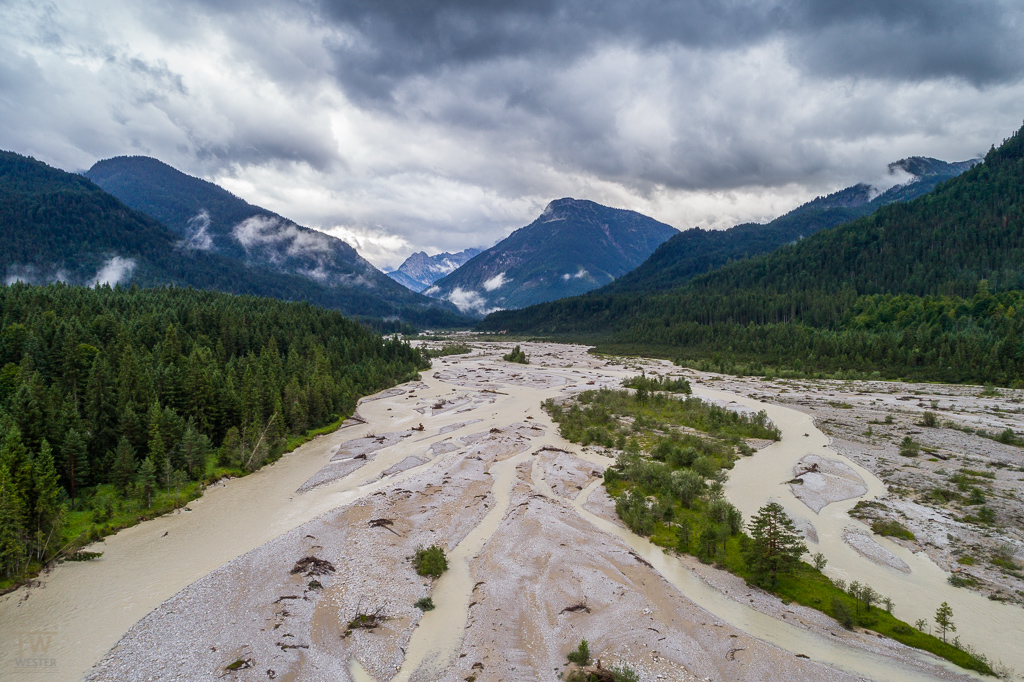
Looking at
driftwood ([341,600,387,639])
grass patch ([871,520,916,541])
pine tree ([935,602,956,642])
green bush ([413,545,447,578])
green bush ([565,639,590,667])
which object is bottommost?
driftwood ([341,600,387,639])

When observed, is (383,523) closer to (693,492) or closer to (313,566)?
(313,566)

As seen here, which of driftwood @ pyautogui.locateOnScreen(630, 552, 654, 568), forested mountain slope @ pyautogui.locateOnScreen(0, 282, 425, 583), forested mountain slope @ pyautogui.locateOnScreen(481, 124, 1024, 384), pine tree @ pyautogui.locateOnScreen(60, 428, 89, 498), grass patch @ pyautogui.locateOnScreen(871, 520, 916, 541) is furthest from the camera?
forested mountain slope @ pyautogui.locateOnScreen(481, 124, 1024, 384)

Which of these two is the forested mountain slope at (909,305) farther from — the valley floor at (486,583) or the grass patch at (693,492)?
the valley floor at (486,583)

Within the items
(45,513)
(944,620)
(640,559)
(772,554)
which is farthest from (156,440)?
(944,620)

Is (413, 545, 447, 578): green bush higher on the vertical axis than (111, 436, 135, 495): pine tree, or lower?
lower

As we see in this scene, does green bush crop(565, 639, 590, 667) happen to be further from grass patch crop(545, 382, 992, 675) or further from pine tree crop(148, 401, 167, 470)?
pine tree crop(148, 401, 167, 470)

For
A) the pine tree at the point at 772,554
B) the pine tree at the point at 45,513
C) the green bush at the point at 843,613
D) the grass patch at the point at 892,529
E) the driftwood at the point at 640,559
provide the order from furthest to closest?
the grass patch at the point at 892,529 → the driftwood at the point at 640,559 → the pine tree at the point at 45,513 → the pine tree at the point at 772,554 → the green bush at the point at 843,613

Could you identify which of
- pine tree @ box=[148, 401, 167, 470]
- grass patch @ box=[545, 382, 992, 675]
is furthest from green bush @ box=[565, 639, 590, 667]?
pine tree @ box=[148, 401, 167, 470]

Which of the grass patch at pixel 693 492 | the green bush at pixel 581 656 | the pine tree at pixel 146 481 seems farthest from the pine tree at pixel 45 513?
the grass patch at pixel 693 492
